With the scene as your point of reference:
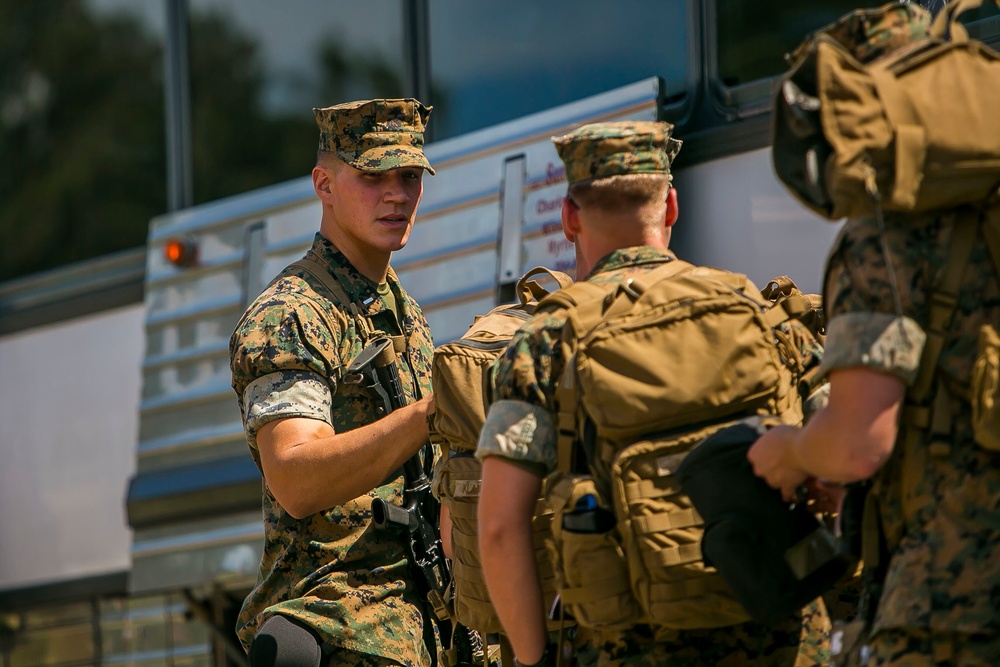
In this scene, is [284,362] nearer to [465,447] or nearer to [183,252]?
[465,447]

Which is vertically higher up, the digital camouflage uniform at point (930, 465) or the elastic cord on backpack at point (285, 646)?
the digital camouflage uniform at point (930, 465)

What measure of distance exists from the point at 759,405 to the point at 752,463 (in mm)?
191

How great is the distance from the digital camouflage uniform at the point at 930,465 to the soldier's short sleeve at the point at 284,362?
1484mm

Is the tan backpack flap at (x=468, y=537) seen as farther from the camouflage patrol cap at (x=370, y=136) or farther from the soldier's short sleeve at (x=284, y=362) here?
the camouflage patrol cap at (x=370, y=136)

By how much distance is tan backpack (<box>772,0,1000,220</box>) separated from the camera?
218 centimetres

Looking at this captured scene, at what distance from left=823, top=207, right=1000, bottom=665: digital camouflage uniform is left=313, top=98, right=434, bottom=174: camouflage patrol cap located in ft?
5.56

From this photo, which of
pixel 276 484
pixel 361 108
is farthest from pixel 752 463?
pixel 361 108

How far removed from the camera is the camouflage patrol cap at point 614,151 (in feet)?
9.12

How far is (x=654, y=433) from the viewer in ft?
8.39

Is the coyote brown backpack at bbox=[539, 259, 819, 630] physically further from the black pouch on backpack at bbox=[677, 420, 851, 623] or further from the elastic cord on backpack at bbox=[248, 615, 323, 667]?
the elastic cord on backpack at bbox=[248, 615, 323, 667]

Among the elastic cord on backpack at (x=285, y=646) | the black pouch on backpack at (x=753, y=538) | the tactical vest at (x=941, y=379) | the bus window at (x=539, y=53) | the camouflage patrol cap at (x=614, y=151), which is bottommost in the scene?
the elastic cord on backpack at (x=285, y=646)

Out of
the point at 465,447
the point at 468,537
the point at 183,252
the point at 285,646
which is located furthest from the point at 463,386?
the point at 183,252

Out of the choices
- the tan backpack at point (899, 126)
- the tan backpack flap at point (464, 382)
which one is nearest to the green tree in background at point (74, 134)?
the tan backpack flap at point (464, 382)

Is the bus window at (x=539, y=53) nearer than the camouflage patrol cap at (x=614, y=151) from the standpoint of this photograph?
No
